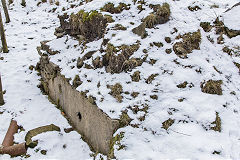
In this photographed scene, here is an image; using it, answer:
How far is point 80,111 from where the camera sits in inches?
240

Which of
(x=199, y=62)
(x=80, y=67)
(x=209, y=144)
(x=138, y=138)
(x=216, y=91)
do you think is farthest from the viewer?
(x=80, y=67)

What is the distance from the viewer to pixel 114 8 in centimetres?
760

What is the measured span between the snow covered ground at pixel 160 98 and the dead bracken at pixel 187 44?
0.53ft

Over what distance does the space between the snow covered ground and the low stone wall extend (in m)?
0.25

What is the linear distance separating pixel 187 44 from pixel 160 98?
2072 millimetres

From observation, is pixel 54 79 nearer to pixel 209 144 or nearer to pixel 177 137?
pixel 177 137

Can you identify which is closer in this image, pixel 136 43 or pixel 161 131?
pixel 161 131

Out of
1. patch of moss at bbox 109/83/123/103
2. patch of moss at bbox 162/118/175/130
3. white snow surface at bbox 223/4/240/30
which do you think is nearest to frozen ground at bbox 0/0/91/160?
patch of moss at bbox 109/83/123/103

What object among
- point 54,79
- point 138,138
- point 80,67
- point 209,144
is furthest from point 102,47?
point 209,144

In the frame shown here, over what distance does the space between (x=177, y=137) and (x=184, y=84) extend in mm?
1546

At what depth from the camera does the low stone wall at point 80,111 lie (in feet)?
15.8

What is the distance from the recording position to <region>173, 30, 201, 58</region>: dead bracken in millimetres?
5820

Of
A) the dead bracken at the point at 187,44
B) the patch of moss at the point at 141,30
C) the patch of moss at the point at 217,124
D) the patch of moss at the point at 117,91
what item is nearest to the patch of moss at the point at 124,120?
the patch of moss at the point at 117,91

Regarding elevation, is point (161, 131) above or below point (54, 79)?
above
